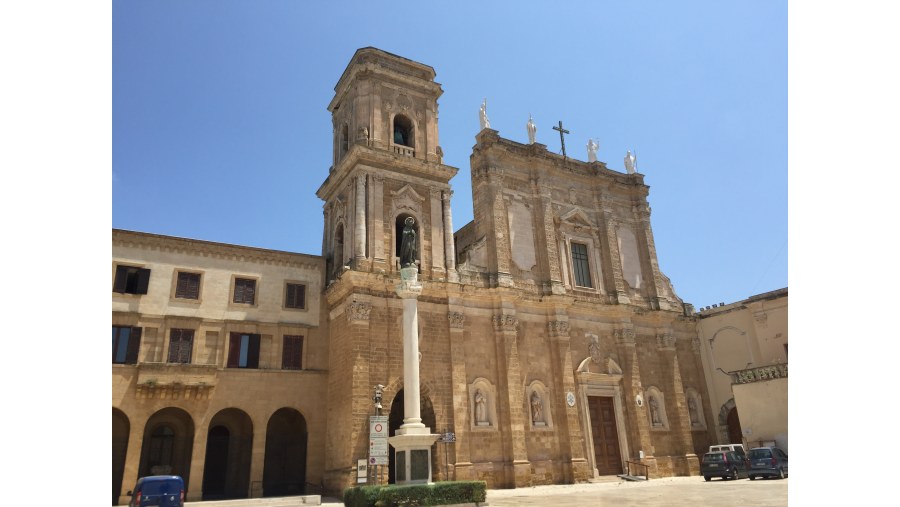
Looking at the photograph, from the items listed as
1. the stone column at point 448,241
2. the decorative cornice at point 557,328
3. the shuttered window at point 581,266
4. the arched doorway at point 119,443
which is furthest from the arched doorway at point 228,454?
the shuttered window at point 581,266

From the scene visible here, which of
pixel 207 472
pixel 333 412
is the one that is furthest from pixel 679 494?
pixel 207 472

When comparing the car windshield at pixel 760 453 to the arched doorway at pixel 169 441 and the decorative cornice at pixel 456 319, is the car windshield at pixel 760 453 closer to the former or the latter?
the decorative cornice at pixel 456 319

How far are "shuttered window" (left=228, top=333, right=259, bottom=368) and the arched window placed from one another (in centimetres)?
1143

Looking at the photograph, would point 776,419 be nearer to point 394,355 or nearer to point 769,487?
point 769,487

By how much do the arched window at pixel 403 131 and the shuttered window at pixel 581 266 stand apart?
10.5m

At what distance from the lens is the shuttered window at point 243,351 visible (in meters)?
23.3

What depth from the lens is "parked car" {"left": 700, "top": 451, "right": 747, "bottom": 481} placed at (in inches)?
918

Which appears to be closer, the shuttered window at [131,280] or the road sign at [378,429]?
the road sign at [378,429]

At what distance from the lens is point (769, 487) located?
17609 millimetres

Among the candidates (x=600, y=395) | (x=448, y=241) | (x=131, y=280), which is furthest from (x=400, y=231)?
(x=600, y=395)

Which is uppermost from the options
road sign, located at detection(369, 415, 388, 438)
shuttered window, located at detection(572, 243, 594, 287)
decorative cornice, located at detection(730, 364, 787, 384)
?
shuttered window, located at detection(572, 243, 594, 287)

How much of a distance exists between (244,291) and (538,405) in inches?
547

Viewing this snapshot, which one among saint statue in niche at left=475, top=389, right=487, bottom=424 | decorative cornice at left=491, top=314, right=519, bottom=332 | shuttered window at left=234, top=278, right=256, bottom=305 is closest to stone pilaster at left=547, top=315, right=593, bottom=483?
decorative cornice at left=491, top=314, right=519, bottom=332

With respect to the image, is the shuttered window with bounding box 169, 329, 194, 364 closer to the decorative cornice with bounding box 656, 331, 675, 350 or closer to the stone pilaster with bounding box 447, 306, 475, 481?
the stone pilaster with bounding box 447, 306, 475, 481
